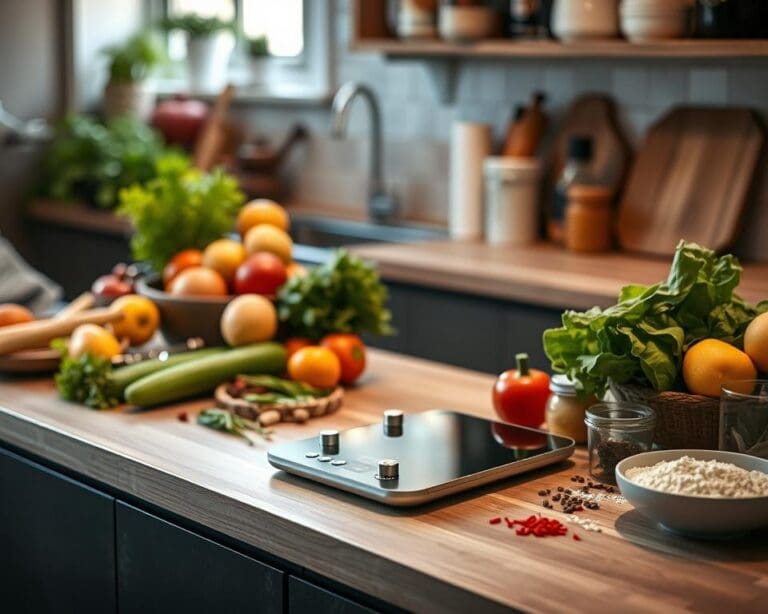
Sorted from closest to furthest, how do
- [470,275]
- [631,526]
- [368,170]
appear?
[631,526] < [470,275] < [368,170]

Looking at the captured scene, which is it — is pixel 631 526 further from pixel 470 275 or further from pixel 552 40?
pixel 552 40

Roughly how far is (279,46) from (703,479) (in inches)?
154

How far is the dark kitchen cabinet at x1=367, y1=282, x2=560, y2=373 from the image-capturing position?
3.25 metres

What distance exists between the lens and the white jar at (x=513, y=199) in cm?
386

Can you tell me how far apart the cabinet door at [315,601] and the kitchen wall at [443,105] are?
7.45ft

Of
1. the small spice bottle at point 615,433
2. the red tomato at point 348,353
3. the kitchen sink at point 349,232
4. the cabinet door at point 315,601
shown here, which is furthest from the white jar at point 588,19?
the cabinet door at point 315,601

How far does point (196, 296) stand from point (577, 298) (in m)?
A: 1.04

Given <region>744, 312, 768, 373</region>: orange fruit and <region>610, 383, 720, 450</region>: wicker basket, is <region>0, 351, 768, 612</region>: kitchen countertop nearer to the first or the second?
<region>610, 383, 720, 450</region>: wicker basket

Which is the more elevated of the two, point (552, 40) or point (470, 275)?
point (552, 40)

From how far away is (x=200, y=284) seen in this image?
8.06 ft

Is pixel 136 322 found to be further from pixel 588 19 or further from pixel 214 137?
pixel 214 137

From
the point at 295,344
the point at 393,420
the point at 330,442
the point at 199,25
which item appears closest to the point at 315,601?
the point at 330,442

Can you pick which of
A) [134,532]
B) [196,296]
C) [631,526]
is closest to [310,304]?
[196,296]

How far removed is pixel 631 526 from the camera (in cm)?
157
